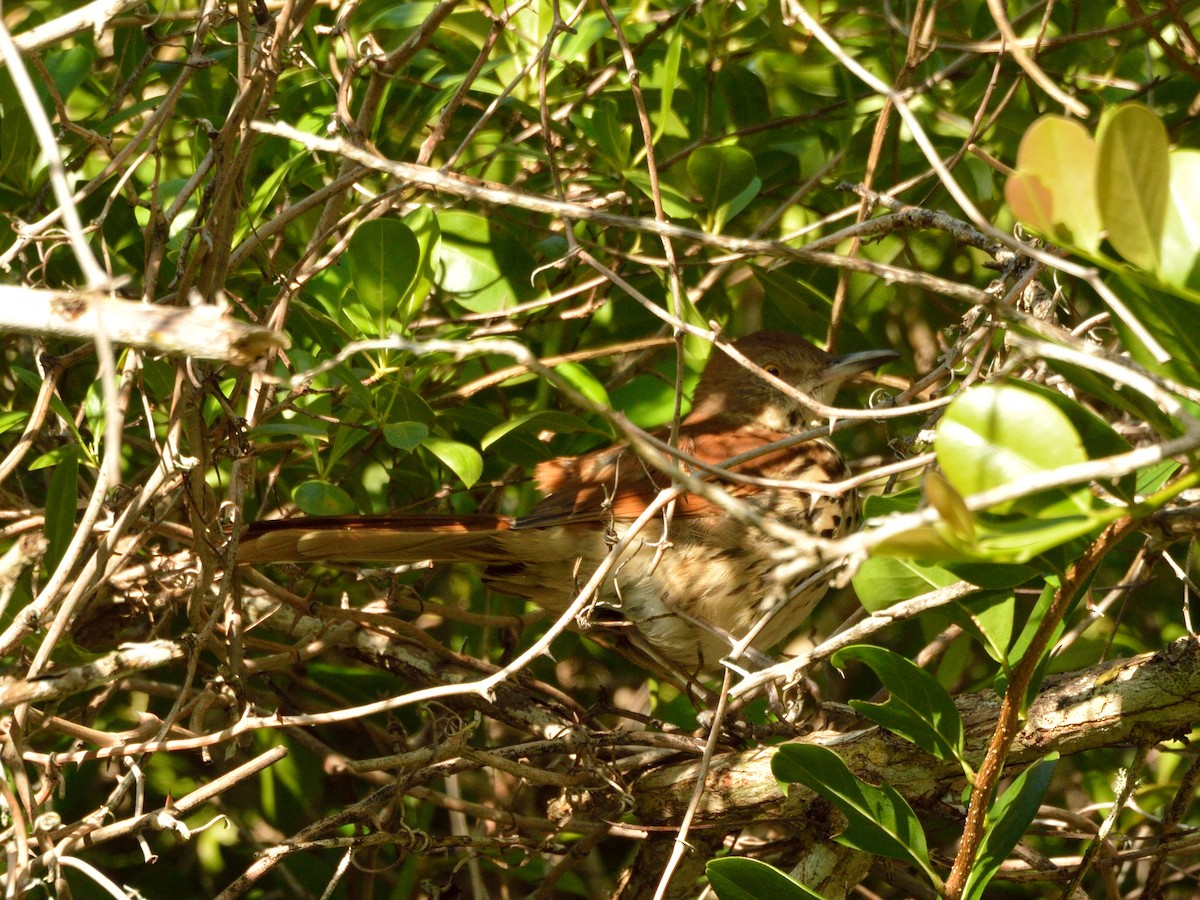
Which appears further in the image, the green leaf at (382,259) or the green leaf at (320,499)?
the green leaf at (320,499)

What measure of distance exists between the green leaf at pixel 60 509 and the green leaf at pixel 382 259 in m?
0.61

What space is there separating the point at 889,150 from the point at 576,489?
112 cm

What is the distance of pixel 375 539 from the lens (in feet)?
8.40

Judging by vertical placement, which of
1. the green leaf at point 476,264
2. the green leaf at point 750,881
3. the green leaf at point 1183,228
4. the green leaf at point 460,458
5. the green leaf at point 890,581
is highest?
the green leaf at point 1183,228

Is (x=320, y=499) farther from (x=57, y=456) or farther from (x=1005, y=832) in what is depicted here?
(x=1005, y=832)

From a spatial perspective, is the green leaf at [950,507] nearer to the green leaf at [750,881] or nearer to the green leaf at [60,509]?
the green leaf at [750,881]

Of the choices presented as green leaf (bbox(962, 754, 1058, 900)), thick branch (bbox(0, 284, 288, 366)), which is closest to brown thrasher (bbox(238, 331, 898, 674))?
green leaf (bbox(962, 754, 1058, 900))

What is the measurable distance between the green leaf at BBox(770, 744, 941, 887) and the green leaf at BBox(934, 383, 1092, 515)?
77 centimetres

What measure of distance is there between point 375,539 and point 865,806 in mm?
1188

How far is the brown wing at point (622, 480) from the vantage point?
2928mm

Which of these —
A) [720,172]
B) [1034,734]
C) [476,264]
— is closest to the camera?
[1034,734]

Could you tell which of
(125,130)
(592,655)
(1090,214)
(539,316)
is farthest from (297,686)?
(1090,214)

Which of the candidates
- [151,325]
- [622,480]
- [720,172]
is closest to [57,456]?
[151,325]

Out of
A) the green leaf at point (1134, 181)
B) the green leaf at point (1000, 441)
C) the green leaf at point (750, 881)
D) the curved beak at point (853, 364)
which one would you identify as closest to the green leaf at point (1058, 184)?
the green leaf at point (1134, 181)
